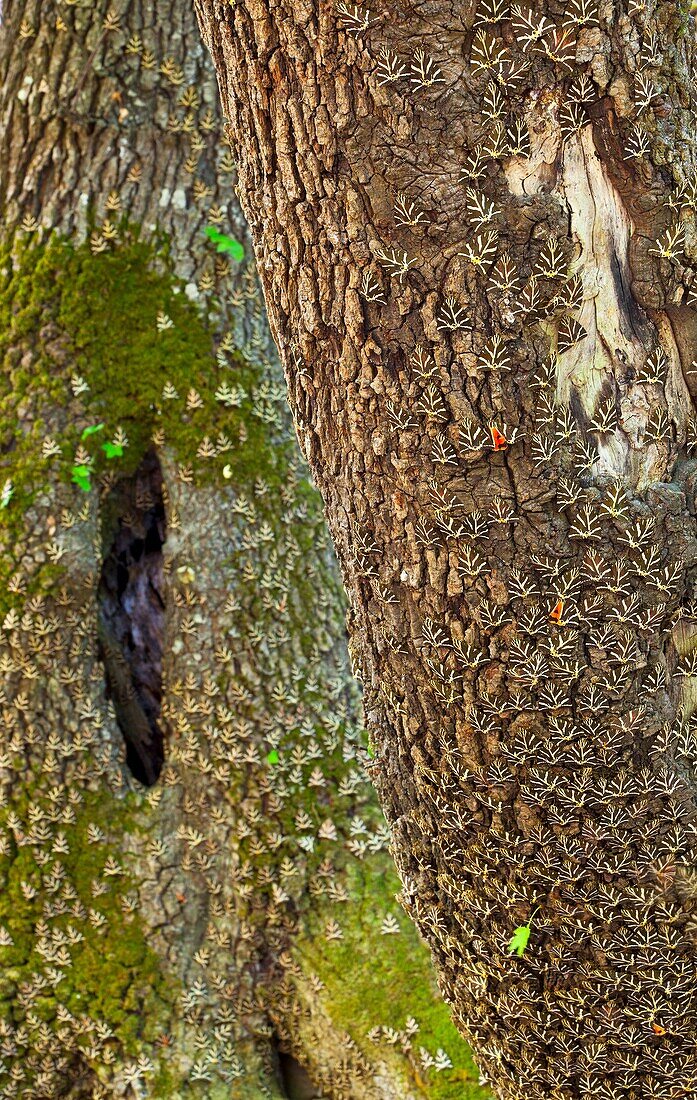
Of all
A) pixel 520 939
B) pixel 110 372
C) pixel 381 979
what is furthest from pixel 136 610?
pixel 520 939

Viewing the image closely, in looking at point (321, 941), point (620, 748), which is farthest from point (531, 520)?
point (321, 941)

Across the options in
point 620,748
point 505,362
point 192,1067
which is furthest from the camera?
point 192,1067

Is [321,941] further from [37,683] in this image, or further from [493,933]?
[493,933]

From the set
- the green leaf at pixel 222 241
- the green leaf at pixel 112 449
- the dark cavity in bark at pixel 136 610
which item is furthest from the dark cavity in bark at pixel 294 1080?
the green leaf at pixel 222 241

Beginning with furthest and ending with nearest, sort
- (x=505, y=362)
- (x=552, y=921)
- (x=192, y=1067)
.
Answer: (x=192, y=1067), (x=552, y=921), (x=505, y=362)

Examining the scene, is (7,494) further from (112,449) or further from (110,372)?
(110,372)

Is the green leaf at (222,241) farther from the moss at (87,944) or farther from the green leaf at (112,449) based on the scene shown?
the moss at (87,944)

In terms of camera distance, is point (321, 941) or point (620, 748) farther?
point (321, 941)
